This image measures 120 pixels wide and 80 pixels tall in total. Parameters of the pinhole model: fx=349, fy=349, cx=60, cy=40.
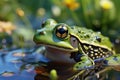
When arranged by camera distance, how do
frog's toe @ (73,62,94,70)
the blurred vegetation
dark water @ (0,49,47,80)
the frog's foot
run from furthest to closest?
the blurred vegetation
the frog's foot
frog's toe @ (73,62,94,70)
dark water @ (0,49,47,80)

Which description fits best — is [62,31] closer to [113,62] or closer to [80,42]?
[80,42]

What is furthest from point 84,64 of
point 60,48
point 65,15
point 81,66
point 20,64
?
point 65,15

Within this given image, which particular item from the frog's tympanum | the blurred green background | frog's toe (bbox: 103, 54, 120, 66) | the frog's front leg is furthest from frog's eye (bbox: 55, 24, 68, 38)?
the blurred green background

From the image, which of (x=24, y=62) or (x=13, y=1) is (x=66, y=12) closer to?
(x=13, y=1)

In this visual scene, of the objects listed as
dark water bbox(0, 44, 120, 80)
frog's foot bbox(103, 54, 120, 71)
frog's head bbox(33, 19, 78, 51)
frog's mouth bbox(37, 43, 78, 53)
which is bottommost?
frog's foot bbox(103, 54, 120, 71)

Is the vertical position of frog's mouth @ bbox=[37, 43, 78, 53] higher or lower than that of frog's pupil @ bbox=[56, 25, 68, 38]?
lower

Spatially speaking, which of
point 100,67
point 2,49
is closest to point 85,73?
point 100,67

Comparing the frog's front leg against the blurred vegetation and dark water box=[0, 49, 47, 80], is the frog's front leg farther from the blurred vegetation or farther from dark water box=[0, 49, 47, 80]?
the blurred vegetation

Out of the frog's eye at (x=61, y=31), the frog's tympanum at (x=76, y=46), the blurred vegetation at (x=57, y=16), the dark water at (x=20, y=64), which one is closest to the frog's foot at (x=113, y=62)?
the frog's tympanum at (x=76, y=46)
